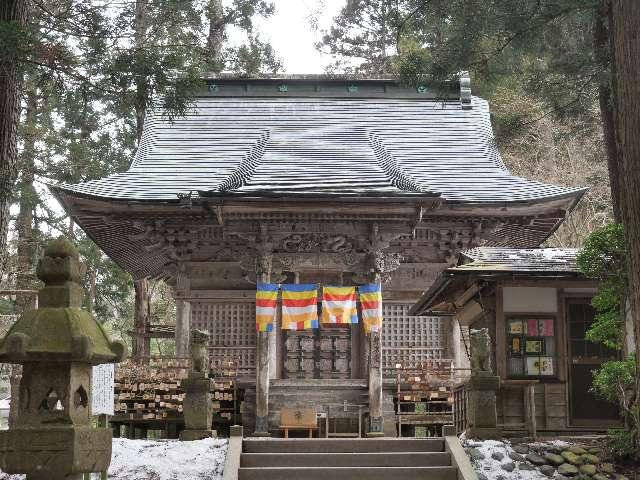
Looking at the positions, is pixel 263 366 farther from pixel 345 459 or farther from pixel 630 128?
pixel 630 128

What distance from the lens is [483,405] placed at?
43.0ft

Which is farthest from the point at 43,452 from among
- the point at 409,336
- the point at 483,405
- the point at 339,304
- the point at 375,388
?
the point at 409,336

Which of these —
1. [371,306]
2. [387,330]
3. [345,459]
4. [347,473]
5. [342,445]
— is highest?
[371,306]

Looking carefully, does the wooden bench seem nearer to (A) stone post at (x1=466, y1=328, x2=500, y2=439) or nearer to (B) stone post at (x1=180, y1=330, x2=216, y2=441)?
(B) stone post at (x1=180, y1=330, x2=216, y2=441)

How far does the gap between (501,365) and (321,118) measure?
10888mm

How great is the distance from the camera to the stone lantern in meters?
7.68

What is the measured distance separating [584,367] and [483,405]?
8.01 feet

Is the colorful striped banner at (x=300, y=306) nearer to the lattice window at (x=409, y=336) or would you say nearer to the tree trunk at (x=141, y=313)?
the lattice window at (x=409, y=336)

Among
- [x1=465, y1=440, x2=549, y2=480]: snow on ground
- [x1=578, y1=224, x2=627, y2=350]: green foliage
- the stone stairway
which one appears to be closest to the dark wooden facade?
[x1=465, y1=440, x2=549, y2=480]: snow on ground

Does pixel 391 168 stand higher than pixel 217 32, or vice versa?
pixel 217 32

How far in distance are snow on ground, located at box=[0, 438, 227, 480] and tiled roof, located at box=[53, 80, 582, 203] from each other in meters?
5.22

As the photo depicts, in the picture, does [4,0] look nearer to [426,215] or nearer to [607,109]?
[426,215]

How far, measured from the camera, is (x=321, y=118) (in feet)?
76.8

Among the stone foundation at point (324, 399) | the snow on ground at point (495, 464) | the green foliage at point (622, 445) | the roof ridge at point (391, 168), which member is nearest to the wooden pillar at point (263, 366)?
the stone foundation at point (324, 399)
